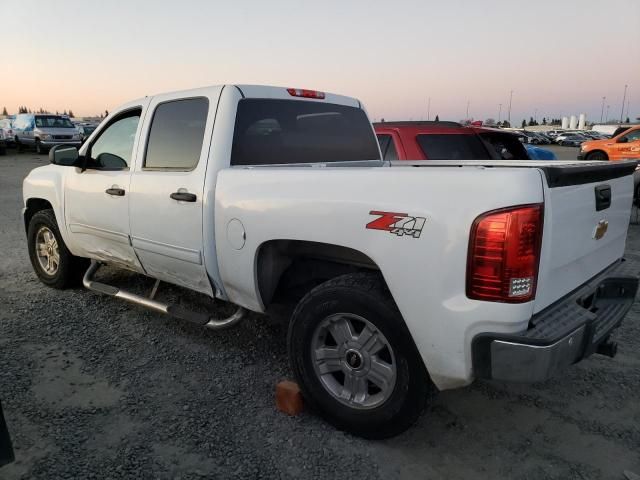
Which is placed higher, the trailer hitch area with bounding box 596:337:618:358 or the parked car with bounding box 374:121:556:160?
the parked car with bounding box 374:121:556:160

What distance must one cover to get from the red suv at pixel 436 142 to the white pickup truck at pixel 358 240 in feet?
6.06

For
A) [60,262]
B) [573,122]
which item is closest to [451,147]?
[60,262]

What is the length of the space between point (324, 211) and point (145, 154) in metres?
1.88

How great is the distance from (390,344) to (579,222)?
109 cm

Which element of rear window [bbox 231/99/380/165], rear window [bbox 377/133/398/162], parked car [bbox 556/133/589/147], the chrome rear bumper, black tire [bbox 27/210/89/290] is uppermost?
rear window [bbox 231/99/380/165]

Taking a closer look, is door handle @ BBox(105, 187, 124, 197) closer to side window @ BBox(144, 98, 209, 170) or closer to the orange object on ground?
side window @ BBox(144, 98, 209, 170)

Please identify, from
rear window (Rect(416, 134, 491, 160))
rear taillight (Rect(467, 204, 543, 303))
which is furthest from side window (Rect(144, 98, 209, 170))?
rear window (Rect(416, 134, 491, 160))

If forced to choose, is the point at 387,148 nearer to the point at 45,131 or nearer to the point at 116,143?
the point at 116,143

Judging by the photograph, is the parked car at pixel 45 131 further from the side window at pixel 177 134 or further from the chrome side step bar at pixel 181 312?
the side window at pixel 177 134

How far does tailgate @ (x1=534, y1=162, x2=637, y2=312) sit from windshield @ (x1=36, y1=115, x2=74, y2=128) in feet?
94.9

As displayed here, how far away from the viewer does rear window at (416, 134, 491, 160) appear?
5.99 metres

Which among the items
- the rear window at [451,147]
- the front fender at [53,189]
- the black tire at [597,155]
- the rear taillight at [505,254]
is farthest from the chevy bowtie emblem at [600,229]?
the black tire at [597,155]

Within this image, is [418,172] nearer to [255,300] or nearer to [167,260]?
[255,300]

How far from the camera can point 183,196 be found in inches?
129
